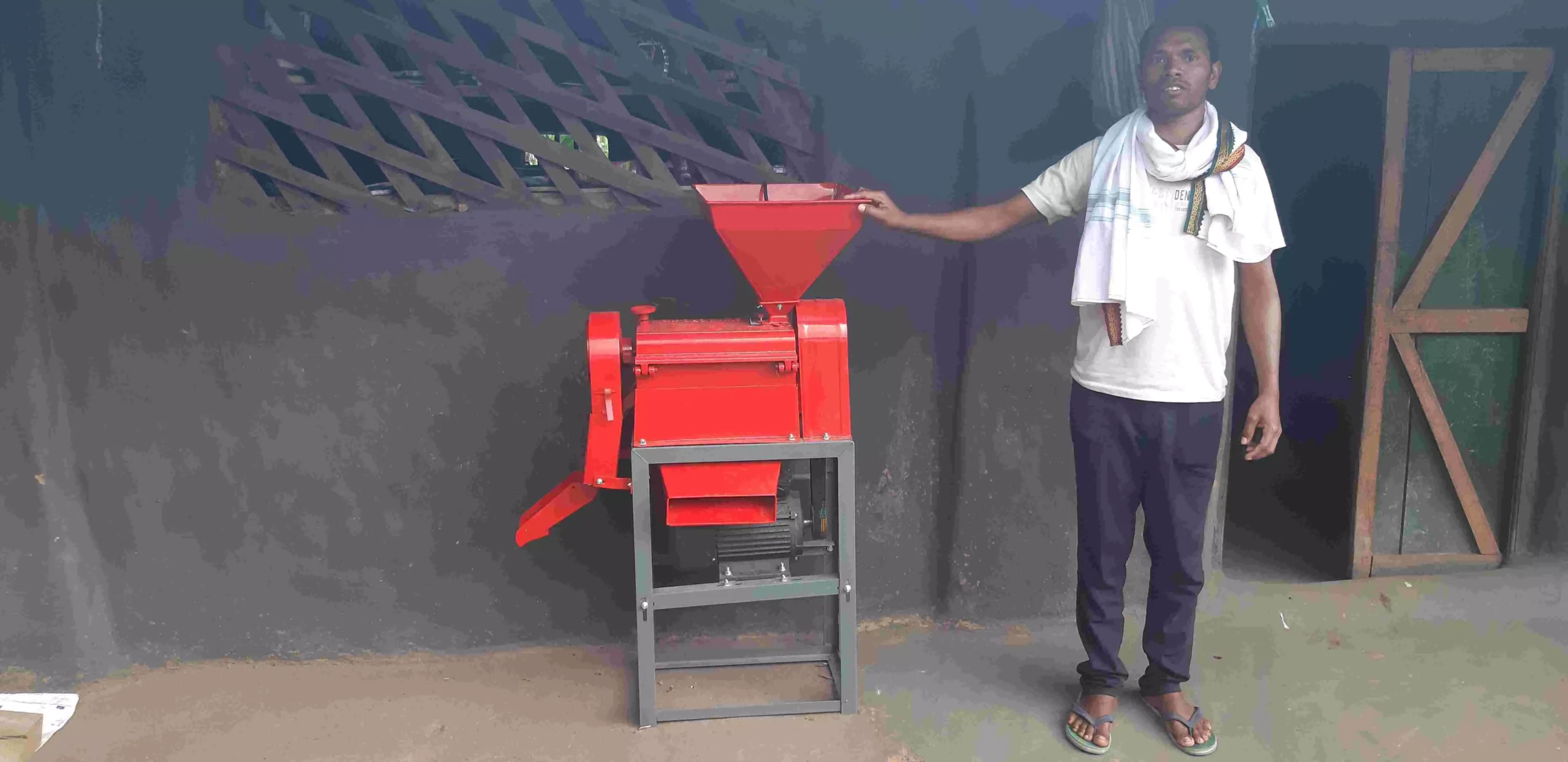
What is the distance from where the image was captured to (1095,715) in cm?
279

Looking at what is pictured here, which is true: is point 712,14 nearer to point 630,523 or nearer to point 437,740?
point 630,523

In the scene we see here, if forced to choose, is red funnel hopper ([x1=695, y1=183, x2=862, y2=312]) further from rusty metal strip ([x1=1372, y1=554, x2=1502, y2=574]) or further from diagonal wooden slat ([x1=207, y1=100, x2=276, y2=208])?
rusty metal strip ([x1=1372, y1=554, x2=1502, y2=574])

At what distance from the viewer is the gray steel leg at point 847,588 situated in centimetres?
272

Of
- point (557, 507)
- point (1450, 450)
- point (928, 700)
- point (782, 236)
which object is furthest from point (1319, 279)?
point (557, 507)

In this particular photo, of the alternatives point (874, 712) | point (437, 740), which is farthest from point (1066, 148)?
point (437, 740)

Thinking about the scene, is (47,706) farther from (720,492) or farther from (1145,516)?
(1145,516)

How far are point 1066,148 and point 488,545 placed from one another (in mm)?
2103

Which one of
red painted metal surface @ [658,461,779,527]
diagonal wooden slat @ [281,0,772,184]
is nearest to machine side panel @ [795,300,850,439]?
red painted metal surface @ [658,461,779,527]

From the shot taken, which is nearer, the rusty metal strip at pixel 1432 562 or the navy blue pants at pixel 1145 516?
the navy blue pants at pixel 1145 516

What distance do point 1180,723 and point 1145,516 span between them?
557 millimetres

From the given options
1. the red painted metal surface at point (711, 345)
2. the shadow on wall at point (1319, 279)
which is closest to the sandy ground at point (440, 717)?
the red painted metal surface at point (711, 345)

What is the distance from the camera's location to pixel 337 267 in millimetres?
2990

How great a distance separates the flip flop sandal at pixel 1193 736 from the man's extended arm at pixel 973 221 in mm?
1362

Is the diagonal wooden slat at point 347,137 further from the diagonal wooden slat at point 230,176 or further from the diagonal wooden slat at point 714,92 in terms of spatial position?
the diagonal wooden slat at point 714,92
